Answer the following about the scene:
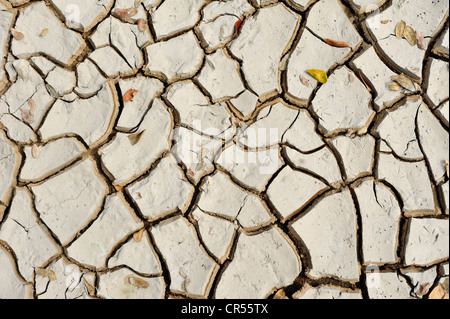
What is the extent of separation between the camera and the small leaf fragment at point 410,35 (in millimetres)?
2451

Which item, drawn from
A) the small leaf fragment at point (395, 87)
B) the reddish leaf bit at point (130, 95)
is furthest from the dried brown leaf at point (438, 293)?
the reddish leaf bit at point (130, 95)

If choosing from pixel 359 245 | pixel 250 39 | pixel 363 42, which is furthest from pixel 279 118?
pixel 359 245

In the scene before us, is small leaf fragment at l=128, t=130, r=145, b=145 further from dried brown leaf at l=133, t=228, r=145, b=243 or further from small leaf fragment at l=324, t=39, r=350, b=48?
small leaf fragment at l=324, t=39, r=350, b=48

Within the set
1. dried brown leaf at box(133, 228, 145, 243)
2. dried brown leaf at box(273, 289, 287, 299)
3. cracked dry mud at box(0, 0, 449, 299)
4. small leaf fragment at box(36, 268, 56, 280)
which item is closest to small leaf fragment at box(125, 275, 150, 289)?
cracked dry mud at box(0, 0, 449, 299)

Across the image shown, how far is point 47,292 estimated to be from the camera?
89.4 inches

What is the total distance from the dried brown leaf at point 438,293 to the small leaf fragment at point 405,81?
1.05 m

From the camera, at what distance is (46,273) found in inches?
89.8

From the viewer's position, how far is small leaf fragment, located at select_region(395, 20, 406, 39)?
8.07 ft

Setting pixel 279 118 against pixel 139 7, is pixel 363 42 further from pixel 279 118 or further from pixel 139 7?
pixel 139 7

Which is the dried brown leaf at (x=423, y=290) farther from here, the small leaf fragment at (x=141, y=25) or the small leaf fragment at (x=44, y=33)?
the small leaf fragment at (x=44, y=33)

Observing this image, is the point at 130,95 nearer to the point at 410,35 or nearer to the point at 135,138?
the point at 135,138

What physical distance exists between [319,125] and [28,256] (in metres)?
1.67

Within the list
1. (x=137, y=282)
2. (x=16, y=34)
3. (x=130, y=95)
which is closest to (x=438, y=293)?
(x=137, y=282)

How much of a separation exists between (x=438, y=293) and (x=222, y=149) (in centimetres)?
134
